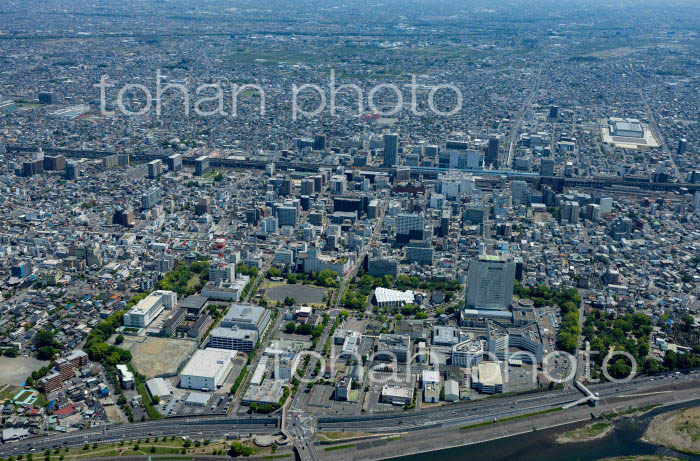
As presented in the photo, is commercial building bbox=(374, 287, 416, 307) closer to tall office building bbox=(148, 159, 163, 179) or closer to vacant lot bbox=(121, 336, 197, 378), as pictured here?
vacant lot bbox=(121, 336, 197, 378)

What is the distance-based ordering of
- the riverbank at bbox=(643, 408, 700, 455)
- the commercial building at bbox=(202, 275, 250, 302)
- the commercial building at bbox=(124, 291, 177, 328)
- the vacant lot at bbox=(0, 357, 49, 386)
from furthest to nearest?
→ the commercial building at bbox=(202, 275, 250, 302) < the commercial building at bbox=(124, 291, 177, 328) < the vacant lot at bbox=(0, 357, 49, 386) < the riverbank at bbox=(643, 408, 700, 455)

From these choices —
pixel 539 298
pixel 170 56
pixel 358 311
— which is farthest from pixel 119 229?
pixel 170 56

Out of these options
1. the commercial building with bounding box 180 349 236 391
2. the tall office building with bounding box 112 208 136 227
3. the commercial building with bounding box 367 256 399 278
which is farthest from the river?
the tall office building with bounding box 112 208 136 227

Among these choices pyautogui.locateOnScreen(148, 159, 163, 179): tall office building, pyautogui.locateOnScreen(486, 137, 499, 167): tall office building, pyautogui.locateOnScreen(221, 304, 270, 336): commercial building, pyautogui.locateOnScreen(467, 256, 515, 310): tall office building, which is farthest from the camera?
pyautogui.locateOnScreen(486, 137, 499, 167): tall office building

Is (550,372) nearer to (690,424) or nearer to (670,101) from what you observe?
(690,424)

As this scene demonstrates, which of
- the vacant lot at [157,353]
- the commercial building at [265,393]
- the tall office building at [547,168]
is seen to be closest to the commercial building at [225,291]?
the vacant lot at [157,353]

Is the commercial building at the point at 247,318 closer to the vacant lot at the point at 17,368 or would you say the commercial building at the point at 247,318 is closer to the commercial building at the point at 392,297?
the commercial building at the point at 392,297
